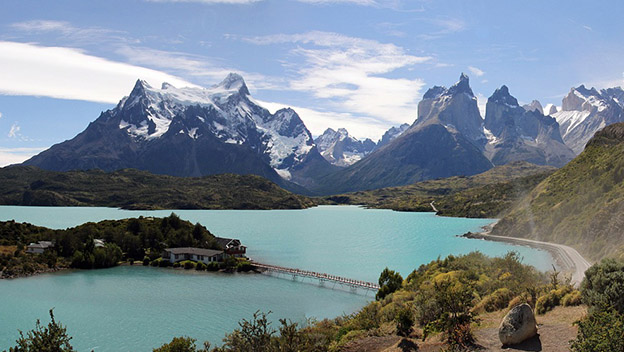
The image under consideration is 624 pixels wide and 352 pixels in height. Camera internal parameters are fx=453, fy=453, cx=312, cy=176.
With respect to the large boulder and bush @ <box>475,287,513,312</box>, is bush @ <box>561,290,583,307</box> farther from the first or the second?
the large boulder

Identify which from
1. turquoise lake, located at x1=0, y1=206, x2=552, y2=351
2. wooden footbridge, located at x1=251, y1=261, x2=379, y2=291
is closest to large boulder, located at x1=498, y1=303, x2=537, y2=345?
turquoise lake, located at x1=0, y1=206, x2=552, y2=351

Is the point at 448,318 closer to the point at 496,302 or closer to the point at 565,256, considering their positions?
the point at 496,302

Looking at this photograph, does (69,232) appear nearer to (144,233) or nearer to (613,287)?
(144,233)

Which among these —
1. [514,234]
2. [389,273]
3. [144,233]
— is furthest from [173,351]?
[514,234]

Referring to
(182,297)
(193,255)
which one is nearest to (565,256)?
(182,297)

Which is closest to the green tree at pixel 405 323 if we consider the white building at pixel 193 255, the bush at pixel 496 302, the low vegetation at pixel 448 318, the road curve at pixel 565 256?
the low vegetation at pixel 448 318

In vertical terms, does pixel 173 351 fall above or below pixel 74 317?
above
